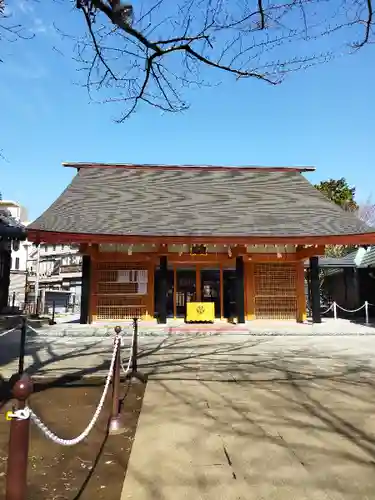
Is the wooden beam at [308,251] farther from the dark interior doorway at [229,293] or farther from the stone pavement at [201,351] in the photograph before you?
the dark interior doorway at [229,293]

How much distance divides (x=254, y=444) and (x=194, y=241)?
10.9 metres

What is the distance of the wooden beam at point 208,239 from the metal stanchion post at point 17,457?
1229 centimetres

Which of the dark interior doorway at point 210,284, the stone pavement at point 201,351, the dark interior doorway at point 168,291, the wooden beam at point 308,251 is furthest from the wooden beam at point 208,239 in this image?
the stone pavement at point 201,351

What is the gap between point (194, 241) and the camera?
46.4ft

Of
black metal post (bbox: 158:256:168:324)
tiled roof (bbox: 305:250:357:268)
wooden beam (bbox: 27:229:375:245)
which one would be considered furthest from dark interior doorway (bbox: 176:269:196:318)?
tiled roof (bbox: 305:250:357:268)

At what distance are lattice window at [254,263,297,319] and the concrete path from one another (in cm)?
1069

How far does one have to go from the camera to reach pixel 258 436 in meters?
3.71

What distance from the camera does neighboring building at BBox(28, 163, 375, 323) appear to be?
14.2 metres

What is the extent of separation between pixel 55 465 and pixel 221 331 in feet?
34.4

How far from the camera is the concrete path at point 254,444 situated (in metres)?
2.73

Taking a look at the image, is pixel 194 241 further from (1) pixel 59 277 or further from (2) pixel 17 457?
(1) pixel 59 277

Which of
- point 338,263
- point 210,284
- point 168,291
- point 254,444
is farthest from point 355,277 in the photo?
point 254,444

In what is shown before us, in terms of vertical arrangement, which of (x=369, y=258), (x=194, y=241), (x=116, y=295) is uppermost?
(x=194, y=241)

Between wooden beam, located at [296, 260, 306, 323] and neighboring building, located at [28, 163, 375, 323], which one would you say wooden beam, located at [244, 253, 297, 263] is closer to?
neighboring building, located at [28, 163, 375, 323]
